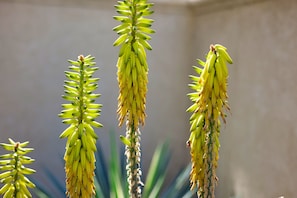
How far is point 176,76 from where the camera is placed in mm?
4254

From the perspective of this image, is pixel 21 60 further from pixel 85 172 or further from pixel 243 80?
pixel 85 172

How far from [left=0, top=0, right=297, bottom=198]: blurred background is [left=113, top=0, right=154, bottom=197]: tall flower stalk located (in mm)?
1669


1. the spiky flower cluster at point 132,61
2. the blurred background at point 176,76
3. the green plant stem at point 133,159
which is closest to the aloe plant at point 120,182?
the blurred background at point 176,76

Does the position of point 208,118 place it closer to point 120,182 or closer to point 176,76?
point 120,182

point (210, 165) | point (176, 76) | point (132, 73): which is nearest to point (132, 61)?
point (132, 73)

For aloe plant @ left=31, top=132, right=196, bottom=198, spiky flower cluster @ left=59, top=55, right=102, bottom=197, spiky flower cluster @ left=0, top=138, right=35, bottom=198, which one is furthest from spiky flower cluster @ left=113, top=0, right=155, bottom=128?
aloe plant @ left=31, top=132, right=196, bottom=198

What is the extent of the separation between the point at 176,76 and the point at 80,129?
9.27 feet

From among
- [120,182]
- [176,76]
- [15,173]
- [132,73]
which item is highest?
[176,76]

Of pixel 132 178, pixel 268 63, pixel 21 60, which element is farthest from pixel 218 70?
pixel 21 60

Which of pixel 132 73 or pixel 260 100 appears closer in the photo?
pixel 132 73

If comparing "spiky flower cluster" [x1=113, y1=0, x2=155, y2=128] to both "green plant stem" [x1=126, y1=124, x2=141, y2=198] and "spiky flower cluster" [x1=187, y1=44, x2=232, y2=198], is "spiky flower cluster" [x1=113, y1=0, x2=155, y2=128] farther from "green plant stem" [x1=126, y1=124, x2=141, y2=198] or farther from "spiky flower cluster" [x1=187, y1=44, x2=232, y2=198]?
"spiky flower cluster" [x1=187, y1=44, x2=232, y2=198]

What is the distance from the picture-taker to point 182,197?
3.35m

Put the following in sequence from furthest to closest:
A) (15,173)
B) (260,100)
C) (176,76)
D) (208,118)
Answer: (176,76)
(260,100)
(208,118)
(15,173)

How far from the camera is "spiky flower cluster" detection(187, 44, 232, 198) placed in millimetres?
1549
